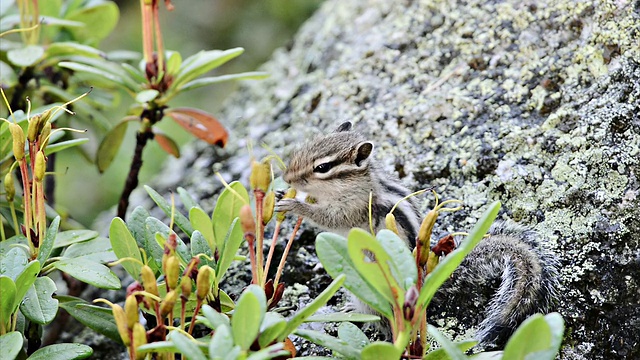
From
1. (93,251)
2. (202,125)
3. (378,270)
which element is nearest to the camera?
(378,270)

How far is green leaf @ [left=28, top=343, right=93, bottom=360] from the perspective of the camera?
127cm

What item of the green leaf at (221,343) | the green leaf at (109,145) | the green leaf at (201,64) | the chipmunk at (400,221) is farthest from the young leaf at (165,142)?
the green leaf at (221,343)

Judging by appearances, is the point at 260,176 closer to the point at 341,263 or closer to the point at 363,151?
the point at 341,263

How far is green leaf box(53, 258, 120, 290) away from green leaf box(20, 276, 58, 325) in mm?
Result: 44

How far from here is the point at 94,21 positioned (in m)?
2.21

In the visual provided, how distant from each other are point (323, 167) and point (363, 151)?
5.8 inches

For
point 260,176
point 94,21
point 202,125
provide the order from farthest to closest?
point 94,21
point 202,125
point 260,176

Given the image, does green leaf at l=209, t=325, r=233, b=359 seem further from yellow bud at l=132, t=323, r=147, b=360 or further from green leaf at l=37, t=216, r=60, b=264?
green leaf at l=37, t=216, r=60, b=264

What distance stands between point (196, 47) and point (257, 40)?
37cm

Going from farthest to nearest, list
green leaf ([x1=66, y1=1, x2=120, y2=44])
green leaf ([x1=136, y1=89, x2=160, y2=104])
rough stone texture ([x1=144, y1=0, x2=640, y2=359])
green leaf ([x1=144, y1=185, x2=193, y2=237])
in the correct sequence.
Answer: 1. green leaf ([x1=66, y1=1, x2=120, y2=44])
2. green leaf ([x1=136, y1=89, x2=160, y2=104])
3. rough stone texture ([x1=144, y1=0, x2=640, y2=359])
4. green leaf ([x1=144, y1=185, x2=193, y2=237])

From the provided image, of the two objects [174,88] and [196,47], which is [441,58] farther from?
[196,47]

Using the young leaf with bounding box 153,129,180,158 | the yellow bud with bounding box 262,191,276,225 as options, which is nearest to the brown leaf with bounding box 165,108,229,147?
the young leaf with bounding box 153,129,180,158

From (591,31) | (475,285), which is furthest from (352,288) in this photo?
(591,31)

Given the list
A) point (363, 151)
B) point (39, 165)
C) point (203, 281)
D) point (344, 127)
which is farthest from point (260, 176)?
point (344, 127)
